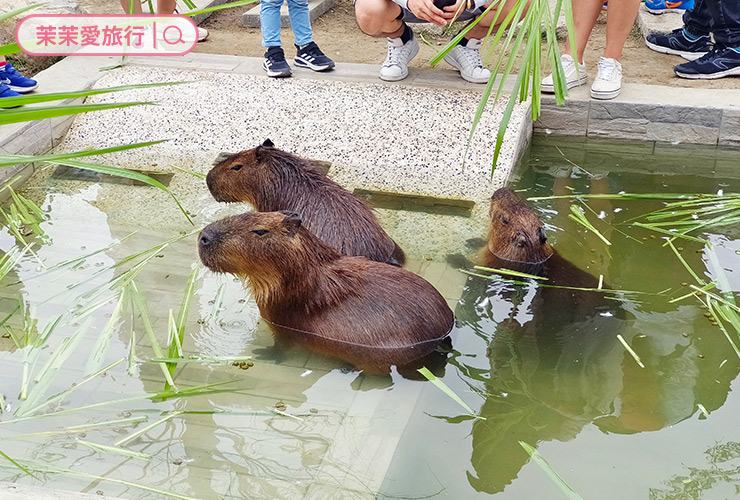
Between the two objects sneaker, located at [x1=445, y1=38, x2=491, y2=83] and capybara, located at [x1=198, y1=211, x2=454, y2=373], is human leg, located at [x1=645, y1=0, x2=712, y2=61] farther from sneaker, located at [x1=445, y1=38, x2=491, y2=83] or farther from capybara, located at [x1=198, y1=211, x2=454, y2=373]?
capybara, located at [x1=198, y1=211, x2=454, y2=373]

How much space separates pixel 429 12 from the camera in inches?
176

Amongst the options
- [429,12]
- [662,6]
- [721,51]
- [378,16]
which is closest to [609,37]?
[721,51]

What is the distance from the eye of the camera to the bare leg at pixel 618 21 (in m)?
4.66

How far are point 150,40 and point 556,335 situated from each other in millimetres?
3757

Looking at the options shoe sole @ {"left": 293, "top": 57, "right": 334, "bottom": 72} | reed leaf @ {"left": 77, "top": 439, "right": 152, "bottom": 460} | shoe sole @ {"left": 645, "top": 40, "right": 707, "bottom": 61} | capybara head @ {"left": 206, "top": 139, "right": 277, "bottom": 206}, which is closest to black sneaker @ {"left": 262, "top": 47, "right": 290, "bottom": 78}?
shoe sole @ {"left": 293, "top": 57, "right": 334, "bottom": 72}

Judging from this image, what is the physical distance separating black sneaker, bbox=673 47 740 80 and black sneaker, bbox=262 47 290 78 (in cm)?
265

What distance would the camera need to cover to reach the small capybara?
334 centimetres

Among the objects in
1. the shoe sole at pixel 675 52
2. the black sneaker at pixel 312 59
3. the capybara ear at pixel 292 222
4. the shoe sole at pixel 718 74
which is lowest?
the shoe sole at pixel 675 52

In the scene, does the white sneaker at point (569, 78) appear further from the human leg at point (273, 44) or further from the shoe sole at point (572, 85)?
the human leg at point (273, 44)

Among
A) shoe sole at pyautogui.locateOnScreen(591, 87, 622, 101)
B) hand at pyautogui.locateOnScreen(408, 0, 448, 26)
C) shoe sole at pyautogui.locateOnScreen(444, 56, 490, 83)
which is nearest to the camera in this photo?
hand at pyautogui.locateOnScreen(408, 0, 448, 26)

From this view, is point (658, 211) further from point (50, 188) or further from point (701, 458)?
point (50, 188)

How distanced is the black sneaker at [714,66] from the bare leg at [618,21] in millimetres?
757

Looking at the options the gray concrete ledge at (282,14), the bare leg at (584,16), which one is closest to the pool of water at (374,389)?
the bare leg at (584,16)

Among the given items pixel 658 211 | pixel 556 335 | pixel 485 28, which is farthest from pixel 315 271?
pixel 485 28
